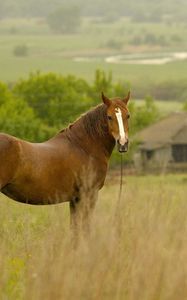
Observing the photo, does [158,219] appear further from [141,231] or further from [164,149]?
[164,149]

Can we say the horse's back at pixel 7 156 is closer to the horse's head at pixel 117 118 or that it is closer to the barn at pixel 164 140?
the horse's head at pixel 117 118

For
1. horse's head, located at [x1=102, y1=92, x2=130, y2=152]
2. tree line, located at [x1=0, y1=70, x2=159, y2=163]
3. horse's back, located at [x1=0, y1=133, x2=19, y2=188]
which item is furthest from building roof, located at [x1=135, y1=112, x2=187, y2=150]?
horse's back, located at [x1=0, y1=133, x2=19, y2=188]

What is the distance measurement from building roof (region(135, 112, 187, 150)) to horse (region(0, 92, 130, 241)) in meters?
66.5

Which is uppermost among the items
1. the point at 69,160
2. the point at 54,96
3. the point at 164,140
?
the point at 69,160

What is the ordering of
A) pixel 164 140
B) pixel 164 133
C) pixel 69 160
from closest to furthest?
pixel 69 160
pixel 164 140
pixel 164 133

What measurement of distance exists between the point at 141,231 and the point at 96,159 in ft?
8.90

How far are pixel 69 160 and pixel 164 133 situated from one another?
69554 millimetres

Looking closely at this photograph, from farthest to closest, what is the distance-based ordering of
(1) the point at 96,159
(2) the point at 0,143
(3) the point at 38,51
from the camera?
(3) the point at 38,51 → (1) the point at 96,159 → (2) the point at 0,143

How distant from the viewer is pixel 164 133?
7881 cm

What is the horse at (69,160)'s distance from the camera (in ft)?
30.0

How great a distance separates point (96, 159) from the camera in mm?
9781

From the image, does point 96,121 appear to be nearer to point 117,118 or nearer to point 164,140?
point 117,118

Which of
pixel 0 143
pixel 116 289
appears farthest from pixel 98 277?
pixel 0 143

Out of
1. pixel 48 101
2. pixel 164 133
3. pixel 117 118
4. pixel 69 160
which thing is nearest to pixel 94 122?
pixel 117 118
